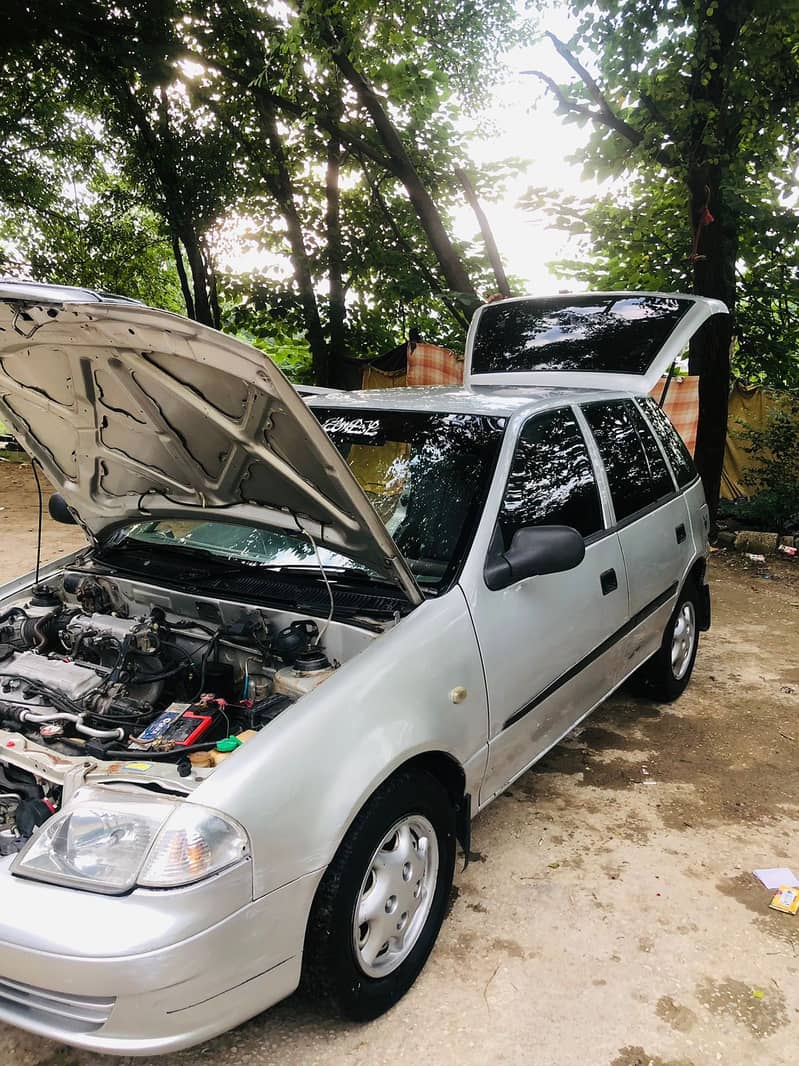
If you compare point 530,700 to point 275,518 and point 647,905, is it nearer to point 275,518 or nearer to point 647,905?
point 647,905

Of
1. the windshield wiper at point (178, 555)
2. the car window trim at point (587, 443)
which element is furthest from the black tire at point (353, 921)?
the car window trim at point (587, 443)

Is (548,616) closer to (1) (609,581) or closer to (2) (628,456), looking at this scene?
(1) (609,581)

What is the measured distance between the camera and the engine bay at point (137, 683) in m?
1.96

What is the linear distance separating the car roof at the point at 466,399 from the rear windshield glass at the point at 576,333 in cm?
35

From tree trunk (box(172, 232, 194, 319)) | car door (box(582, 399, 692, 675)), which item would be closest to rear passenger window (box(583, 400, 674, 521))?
car door (box(582, 399, 692, 675))

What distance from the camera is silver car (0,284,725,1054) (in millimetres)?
1661

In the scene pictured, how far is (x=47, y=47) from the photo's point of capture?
30.1 feet

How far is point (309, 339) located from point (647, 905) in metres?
9.20

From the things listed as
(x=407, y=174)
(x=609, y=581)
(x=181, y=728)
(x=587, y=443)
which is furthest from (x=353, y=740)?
(x=407, y=174)

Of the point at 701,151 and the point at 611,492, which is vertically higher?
the point at 701,151

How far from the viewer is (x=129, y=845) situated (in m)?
1.70

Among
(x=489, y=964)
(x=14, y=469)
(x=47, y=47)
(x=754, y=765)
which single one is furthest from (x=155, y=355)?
(x=14, y=469)

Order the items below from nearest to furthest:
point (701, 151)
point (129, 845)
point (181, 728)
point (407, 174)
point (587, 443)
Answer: point (129, 845) < point (181, 728) < point (587, 443) < point (701, 151) < point (407, 174)

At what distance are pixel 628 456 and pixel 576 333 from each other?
0.94 meters
